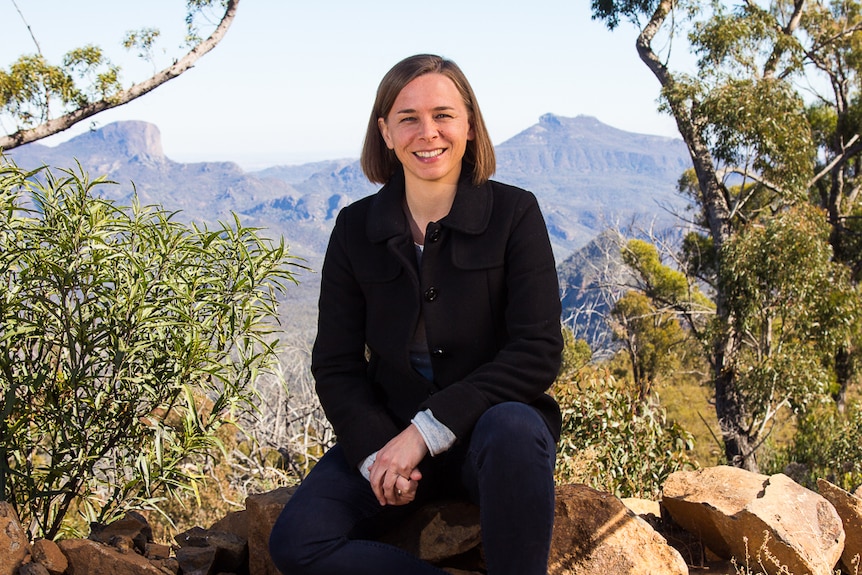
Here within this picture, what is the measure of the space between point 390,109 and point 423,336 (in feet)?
2.07

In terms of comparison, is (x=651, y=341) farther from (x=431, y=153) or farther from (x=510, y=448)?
(x=510, y=448)

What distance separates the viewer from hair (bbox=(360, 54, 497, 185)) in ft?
7.31

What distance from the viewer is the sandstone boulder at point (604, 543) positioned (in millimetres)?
2363

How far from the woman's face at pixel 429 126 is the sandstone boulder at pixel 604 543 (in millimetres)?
1065

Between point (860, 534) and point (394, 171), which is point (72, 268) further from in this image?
point (860, 534)

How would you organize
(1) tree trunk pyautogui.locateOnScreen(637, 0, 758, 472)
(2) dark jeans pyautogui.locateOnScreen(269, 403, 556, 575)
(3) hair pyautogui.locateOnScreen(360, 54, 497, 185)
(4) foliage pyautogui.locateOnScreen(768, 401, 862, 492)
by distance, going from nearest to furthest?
(2) dark jeans pyautogui.locateOnScreen(269, 403, 556, 575)
(3) hair pyautogui.locateOnScreen(360, 54, 497, 185)
(4) foliage pyautogui.locateOnScreen(768, 401, 862, 492)
(1) tree trunk pyautogui.locateOnScreen(637, 0, 758, 472)

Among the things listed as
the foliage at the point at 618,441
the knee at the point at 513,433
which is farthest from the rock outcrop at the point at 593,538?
the foliage at the point at 618,441

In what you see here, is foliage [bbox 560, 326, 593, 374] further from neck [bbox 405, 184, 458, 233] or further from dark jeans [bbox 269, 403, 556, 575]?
dark jeans [bbox 269, 403, 556, 575]

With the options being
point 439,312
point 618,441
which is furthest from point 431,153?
point 618,441

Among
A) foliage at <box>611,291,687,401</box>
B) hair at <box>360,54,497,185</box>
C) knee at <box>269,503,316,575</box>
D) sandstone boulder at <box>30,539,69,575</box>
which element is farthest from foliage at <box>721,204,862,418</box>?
sandstone boulder at <box>30,539,69,575</box>

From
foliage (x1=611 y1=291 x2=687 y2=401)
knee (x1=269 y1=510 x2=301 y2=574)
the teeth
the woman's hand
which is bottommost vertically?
foliage (x1=611 y1=291 x2=687 y2=401)

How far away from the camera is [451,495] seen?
230 centimetres

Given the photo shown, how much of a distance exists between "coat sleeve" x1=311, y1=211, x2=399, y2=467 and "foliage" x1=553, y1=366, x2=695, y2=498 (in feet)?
10.5

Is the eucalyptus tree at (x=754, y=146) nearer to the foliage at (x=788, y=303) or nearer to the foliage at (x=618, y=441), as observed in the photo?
the foliage at (x=788, y=303)
